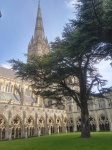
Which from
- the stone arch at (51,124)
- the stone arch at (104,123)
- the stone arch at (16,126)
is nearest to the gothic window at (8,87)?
the stone arch at (16,126)

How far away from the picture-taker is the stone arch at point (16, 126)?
71.0 feet

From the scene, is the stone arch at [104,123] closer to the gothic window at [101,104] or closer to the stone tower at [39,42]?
the gothic window at [101,104]

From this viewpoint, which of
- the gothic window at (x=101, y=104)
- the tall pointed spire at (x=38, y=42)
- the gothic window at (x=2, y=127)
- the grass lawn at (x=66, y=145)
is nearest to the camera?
the grass lawn at (x=66, y=145)

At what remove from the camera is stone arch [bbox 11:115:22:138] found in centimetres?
2165

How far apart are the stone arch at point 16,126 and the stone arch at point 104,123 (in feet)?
55.2

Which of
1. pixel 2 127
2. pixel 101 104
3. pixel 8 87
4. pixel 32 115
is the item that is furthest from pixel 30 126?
pixel 101 104

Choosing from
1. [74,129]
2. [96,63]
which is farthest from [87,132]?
[74,129]

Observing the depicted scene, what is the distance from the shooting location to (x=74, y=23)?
10.8 m

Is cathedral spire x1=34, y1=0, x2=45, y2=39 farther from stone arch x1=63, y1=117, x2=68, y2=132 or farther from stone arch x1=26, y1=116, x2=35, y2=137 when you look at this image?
stone arch x1=26, y1=116, x2=35, y2=137

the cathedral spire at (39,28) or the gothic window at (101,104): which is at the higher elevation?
the cathedral spire at (39,28)

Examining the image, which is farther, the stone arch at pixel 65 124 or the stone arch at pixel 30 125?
the stone arch at pixel 65 124

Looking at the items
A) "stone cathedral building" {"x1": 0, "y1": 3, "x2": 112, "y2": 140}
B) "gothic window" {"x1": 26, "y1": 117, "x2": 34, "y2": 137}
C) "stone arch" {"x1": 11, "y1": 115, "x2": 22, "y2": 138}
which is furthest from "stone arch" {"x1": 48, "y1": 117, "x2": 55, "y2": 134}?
"stone arch" {"x1": 11, "y1": 115, "x2": 22, "y2": 138}

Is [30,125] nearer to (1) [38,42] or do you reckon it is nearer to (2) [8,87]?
(2) [8,87]

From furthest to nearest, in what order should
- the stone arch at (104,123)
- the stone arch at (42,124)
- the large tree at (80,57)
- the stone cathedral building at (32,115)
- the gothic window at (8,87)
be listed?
the gothic window at (8,87) < the stone arch at (104,123) < the stone arch at (42,124) < the stone cathedral building at (32,115) < the large tree at (80,57)
